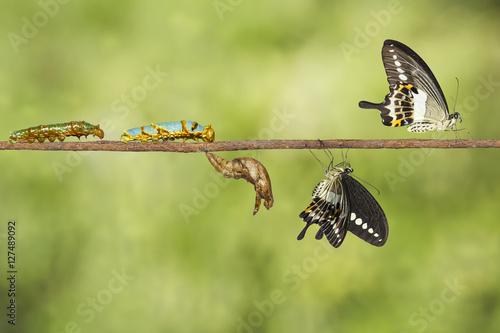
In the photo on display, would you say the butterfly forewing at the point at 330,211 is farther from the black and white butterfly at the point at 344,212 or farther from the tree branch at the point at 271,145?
the tree branch at the point at 271,145

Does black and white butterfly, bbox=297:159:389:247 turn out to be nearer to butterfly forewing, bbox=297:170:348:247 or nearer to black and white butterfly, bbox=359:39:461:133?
butterfly forewing, bbox=297:170:348:247

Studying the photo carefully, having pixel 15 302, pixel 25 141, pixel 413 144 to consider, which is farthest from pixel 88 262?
pixel 413 144

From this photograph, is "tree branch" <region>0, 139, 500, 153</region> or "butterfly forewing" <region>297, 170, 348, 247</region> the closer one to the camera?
"tree branch" <region>0, 139, 500, 153</region>

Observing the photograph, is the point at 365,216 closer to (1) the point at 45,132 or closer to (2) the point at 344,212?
(2) the point at 344,212

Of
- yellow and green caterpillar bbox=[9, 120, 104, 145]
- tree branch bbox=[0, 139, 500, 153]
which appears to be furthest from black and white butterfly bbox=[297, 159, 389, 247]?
yellow and green caterpillar bbox=[9, 120, 104, 145]

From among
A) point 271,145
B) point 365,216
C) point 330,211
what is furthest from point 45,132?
point 365,216

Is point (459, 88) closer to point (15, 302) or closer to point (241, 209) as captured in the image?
point (241, 209)

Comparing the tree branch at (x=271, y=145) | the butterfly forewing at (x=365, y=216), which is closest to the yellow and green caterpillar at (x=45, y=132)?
the tree branch at (x=271, y=145)
